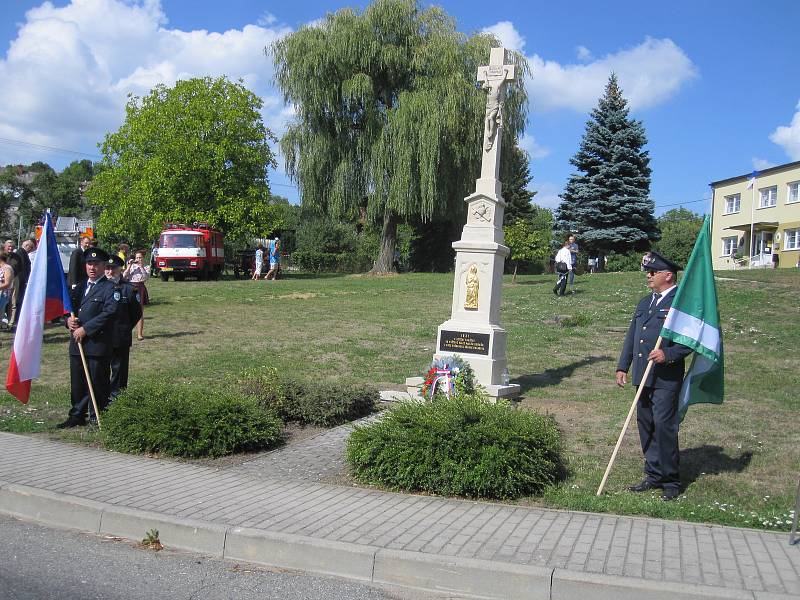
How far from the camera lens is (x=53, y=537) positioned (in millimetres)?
5559

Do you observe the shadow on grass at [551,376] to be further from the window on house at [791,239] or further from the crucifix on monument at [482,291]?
the window on house at [791,239]

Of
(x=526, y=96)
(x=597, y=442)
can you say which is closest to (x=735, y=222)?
(x=526, y=96)

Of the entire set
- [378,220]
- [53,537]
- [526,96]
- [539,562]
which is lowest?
[53,537]

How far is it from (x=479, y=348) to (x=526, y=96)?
25.4 meters

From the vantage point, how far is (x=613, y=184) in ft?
139

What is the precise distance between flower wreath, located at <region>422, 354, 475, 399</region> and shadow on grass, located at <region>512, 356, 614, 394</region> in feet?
5.11

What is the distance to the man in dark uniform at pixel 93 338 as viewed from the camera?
331 inches

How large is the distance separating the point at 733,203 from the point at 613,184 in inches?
782

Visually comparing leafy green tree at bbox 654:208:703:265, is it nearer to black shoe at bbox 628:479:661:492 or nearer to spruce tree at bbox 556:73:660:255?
spruce tree at bbox 556:73:660:255

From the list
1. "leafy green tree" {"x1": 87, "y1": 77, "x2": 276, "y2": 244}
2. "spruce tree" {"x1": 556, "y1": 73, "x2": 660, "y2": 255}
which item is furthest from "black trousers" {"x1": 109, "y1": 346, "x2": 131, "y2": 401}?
"spruce tree" {"x1": 556, "y1": 73, "x2": 660, "y2": 255}

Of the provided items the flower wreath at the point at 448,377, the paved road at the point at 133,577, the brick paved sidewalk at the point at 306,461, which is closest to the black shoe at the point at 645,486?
the brick paved sidewalk at the point at 306,461

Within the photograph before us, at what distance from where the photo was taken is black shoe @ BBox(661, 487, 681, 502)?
6.18m

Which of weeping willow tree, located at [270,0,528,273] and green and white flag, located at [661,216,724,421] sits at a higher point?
weeping willow tree, located at [270,0,528,273]

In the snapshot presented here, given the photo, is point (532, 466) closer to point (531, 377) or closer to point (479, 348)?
point (479, 348)
